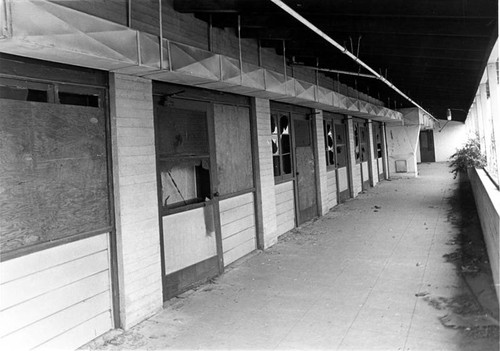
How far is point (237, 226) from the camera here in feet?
20.1

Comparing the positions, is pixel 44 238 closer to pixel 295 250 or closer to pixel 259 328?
pixel 259 328

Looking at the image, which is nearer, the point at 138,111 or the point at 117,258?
the point at 117,258

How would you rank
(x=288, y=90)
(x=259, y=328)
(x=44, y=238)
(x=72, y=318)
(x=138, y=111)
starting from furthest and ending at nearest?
(x=288, y=90)
(x=138, y=111)
(x=259, y=328)
(x=72, y=318)
(x=44, y=238)

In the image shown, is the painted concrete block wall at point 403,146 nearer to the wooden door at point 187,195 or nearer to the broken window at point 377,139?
the broken window at point 377,139

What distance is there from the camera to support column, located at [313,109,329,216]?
9.46 meters

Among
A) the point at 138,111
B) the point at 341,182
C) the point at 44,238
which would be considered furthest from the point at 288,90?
the point at 341,182

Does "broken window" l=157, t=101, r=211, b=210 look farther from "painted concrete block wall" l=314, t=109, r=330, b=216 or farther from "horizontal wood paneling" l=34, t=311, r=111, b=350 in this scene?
"painted concrete block wall" l=314, t=109, r=330, b=216

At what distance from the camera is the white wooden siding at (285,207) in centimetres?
762

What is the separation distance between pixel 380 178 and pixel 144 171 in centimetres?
1387

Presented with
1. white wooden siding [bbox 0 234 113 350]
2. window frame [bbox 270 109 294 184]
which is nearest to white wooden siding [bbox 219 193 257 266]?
window frame [bbox 270 109 294 184]

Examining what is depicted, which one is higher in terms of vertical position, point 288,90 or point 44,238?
point 288,90

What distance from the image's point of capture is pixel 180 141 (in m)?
4.89

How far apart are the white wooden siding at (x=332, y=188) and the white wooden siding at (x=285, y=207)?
2.40 meters

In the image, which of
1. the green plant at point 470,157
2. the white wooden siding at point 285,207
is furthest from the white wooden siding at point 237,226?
the green plant at point 470,157
